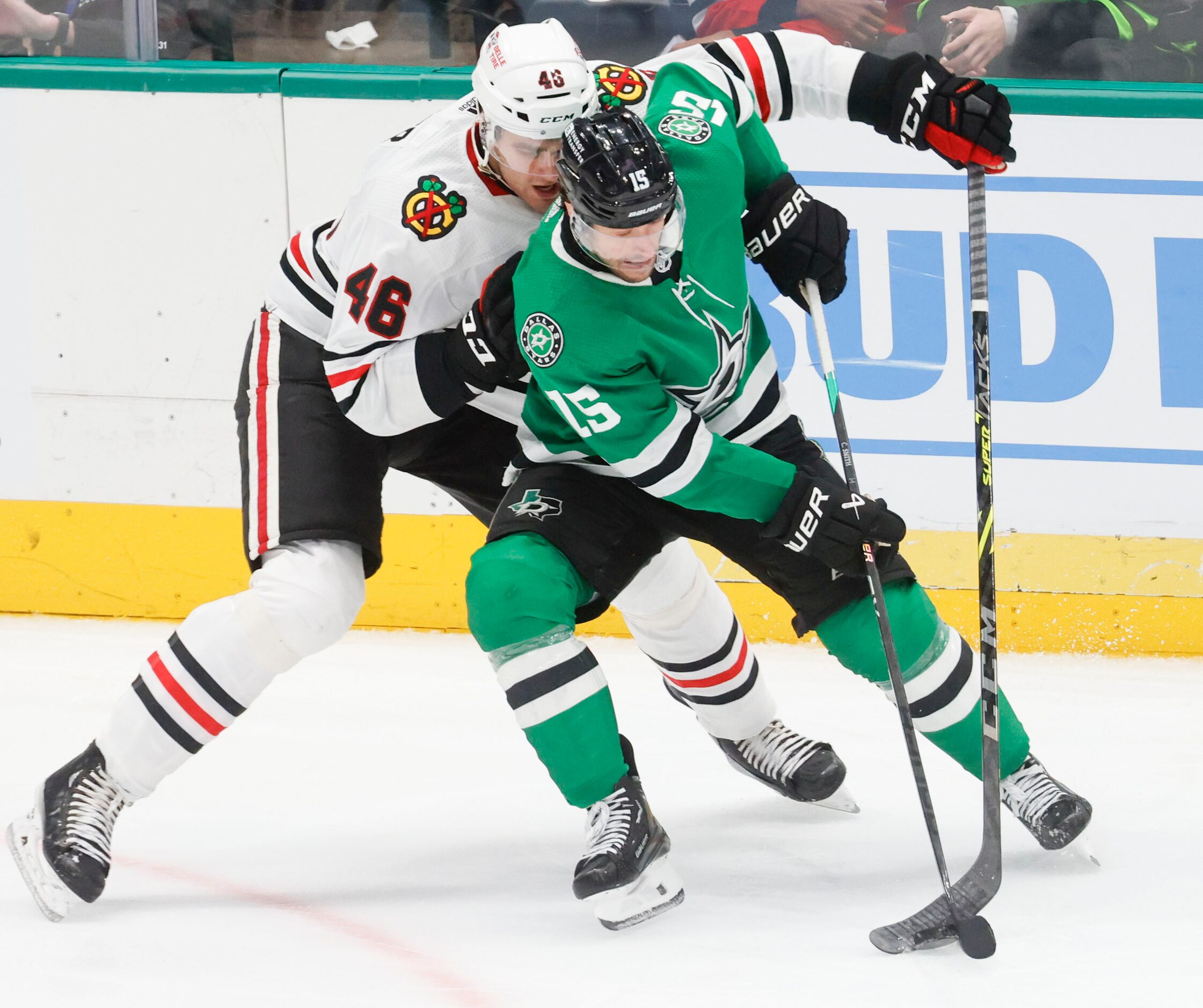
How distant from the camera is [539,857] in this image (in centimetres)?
252

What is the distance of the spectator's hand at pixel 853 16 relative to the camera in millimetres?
3516

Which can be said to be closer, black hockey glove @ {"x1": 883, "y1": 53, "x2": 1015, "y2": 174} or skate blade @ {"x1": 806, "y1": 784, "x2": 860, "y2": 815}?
black hockey glove @ {"x1": 883, "y1": 53, "x2": 1015, "y2": 174}

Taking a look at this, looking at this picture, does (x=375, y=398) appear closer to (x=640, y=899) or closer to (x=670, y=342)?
(x=670, y=342)

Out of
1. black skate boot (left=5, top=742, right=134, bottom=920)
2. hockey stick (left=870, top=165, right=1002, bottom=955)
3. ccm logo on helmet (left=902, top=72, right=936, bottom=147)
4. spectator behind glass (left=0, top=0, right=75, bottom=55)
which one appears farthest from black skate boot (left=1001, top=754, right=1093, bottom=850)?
spectator behind glass (left=0, top=0, right=75, bottom=55)

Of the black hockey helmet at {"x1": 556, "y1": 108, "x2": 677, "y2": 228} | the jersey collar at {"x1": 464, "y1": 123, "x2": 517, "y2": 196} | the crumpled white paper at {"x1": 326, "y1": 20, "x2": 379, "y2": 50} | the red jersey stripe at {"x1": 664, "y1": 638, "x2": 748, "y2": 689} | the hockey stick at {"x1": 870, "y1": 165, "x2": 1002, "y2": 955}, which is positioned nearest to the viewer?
the black hockey helmet at {"x1": 556, "y1": 108, "x2": 677, "y2": 228}

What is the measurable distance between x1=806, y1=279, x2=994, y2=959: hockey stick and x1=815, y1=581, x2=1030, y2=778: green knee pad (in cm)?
2

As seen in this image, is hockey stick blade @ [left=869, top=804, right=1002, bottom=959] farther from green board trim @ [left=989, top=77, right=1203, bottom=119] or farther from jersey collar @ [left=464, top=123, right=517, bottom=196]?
green board trim @ [left=989, top=77, right=1203, bottom=119]

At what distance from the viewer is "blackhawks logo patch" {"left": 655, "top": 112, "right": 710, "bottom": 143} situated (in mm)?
2191

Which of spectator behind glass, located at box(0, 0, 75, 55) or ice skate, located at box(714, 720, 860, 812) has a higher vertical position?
spectator behind glass, located at box(0, 0, 75, 55)

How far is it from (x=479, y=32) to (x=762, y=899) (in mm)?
2296

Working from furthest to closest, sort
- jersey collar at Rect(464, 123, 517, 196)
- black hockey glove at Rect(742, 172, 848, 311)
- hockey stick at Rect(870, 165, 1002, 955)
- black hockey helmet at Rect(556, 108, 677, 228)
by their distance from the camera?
black hockey glove at Rect(742, 172, 848, 311)
jersey collar at Rect(464, 123, 517, 196)
hockey stick at Rect(870, 165, 1002, 955)
black hockey helmet at Rect(556, 108, 677, 228)

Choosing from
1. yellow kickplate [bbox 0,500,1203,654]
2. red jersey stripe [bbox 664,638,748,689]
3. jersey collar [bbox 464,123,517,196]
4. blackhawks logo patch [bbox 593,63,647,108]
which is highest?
blackhawks logo patch [bbox 593,63,647,108]

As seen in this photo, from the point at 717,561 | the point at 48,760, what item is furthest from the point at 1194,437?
the point at 48,760

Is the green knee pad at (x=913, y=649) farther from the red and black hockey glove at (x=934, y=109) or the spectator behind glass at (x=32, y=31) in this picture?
the spectator behind glass at (x=32, y=31)
